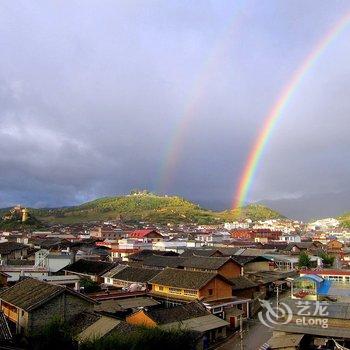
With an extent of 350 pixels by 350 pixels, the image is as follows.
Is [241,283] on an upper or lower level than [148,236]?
lower

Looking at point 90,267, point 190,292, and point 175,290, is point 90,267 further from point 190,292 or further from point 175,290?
point 190,292

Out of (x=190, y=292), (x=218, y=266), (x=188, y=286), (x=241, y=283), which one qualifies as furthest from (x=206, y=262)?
(x=190, y=292)

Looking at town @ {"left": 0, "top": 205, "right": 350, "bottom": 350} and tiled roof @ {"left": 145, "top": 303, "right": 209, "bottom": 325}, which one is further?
tiled roof @ {"left": 145, "top": 303, "right": 209, "bottom": 325}

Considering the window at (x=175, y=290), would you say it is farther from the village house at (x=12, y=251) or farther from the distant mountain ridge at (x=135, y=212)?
the distant mountain ridge at (x=135, y=212)

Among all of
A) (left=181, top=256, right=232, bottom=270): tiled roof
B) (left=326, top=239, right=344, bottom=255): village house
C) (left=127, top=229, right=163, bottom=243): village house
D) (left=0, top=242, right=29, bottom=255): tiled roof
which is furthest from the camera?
(left=127, top=229, right=163, bottom=243): village house

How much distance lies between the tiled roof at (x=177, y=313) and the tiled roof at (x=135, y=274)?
8.09 metres

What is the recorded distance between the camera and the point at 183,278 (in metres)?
29.4

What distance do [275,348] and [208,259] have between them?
1691cm

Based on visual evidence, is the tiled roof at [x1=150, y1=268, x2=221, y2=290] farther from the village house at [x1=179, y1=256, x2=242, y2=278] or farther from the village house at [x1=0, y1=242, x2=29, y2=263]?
the village house at [x1=0, y1=242, x2=29, y2=263]

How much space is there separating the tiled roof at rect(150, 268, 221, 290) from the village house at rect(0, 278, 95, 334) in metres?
7.37

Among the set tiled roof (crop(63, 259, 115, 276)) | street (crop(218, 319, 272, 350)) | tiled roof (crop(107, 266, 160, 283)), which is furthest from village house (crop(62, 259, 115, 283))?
street (crop(218, 319, 272, 350))

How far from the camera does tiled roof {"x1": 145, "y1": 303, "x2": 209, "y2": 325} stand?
2245 cm

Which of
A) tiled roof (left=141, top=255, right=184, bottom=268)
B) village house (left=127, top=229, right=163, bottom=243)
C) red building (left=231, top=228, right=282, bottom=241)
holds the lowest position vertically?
tiled roof (left=141, top=255, right=184, bottom=268)

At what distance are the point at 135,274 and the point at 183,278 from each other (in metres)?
5.82
